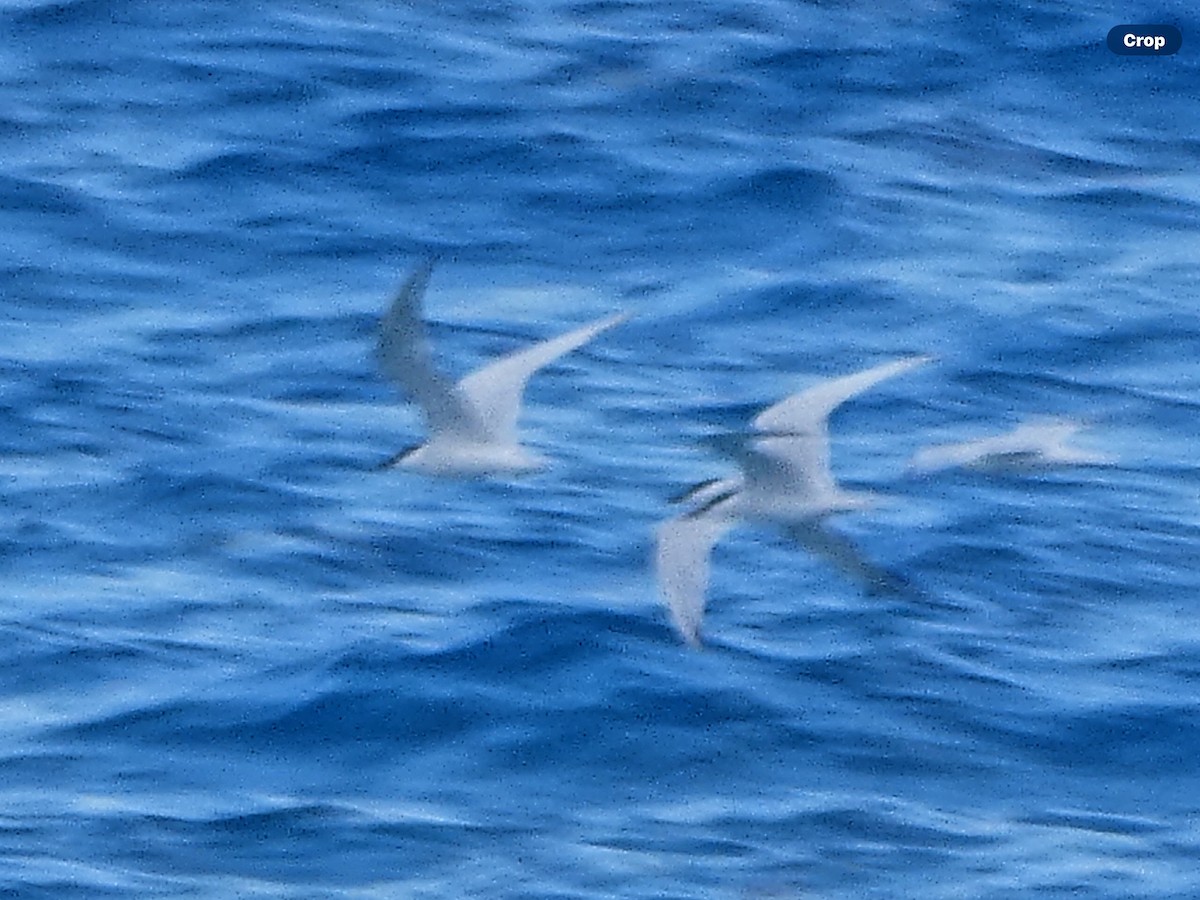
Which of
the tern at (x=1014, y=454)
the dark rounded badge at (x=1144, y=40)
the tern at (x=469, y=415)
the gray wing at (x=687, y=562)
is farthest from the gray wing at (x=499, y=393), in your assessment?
the dark rounded badge at (x=1144, y=40)

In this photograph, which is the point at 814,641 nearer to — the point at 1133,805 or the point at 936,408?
the point at 1133,805

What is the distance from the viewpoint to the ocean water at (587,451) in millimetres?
11891

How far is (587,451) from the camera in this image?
1463 cm

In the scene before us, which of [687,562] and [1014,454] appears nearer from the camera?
[687,562]

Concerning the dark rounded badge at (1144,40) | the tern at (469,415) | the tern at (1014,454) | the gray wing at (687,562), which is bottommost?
the gray wing at (687,562)

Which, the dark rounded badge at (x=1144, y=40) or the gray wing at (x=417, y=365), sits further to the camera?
the dark rounded badge at (x=1144, y=40)

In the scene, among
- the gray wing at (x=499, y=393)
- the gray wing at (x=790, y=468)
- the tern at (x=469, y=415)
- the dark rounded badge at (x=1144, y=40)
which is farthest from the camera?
the dark rounded badge at (x=1144, y=40)

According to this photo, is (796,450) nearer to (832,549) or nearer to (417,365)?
(832,549)

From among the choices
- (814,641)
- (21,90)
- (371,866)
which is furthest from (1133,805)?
(21,90)

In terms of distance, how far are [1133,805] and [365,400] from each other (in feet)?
15.7

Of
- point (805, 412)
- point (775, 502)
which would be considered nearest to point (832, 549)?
point (775, 502)

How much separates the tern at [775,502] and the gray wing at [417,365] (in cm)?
102

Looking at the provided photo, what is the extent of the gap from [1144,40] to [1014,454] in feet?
29.0

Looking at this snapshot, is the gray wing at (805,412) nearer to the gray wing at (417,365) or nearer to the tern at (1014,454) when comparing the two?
the tern at (1014,454)
